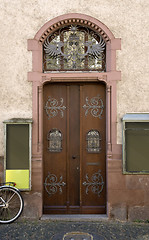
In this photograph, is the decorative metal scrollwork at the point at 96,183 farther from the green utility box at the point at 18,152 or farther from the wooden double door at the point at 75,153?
the green utility box at the point at 18,152

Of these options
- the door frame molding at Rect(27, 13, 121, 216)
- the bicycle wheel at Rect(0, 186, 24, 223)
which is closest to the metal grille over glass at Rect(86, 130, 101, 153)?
the door frame molding at Rect(27, 13, 121, 216)

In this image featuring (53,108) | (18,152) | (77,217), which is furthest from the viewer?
(53,108)

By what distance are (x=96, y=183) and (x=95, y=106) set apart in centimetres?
180

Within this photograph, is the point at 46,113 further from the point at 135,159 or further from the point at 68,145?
the point at 135,159

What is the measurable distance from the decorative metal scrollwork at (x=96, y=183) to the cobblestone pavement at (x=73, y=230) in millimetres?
705

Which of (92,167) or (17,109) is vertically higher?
(17,109)

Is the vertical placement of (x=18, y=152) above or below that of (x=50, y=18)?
below

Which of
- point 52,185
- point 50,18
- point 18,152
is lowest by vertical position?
point 52,185

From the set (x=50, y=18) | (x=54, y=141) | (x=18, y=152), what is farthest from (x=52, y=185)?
(x=50, y=18)

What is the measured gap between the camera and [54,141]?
222 inches

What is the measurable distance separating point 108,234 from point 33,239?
1413mm

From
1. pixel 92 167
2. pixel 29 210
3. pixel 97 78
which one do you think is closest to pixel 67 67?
pixel 97 78

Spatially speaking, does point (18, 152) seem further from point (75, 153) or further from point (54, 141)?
point (75, 153)

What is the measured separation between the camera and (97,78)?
543 centimetres
